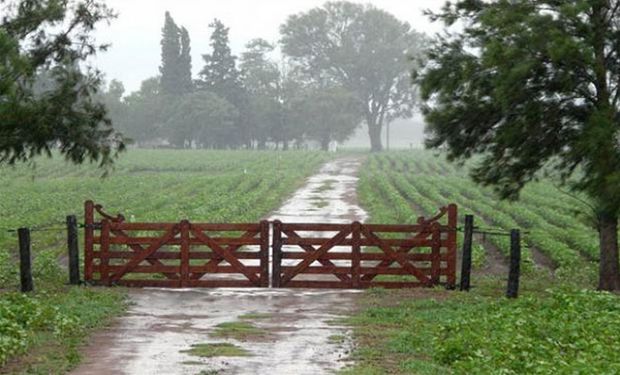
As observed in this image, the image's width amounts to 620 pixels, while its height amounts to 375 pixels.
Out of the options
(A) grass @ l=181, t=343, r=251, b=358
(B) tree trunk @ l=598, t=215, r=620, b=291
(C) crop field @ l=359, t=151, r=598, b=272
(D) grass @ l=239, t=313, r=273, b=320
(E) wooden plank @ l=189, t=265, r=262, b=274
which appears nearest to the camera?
(A) grass @ l=181, t=343, r=251, b=358

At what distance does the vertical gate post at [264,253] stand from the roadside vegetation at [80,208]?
3031mm

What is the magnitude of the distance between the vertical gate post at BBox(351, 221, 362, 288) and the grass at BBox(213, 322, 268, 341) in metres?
4.81

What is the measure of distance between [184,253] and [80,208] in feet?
71.3

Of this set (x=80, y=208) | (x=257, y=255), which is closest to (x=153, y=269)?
(x=257, y=255)

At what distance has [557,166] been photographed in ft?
69.6

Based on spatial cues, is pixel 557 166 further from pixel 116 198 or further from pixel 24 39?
pixel 116 198

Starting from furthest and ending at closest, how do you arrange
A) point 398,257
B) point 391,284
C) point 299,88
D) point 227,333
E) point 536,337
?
1. point 299,88
2. point 391,284
3. point 398,257
4. point 227,333
5. point 536,337

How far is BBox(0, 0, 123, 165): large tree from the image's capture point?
20.2m

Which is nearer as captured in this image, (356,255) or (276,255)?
(276,255)

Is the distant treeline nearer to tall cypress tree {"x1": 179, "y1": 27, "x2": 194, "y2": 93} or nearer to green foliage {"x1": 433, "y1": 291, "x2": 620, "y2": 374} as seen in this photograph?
tall cypress tree {"x1": 179, "y1": 27, "x2": 194, "y2": 93}

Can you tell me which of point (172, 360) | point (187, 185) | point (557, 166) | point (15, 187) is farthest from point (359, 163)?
point (172, 360)

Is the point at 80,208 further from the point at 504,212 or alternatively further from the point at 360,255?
the point at 360,255

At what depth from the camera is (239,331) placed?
14.9m

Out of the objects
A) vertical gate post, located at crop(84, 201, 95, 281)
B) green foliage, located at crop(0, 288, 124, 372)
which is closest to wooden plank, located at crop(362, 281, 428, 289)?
green foliage, located at crop(0, 288, 124, 372)
